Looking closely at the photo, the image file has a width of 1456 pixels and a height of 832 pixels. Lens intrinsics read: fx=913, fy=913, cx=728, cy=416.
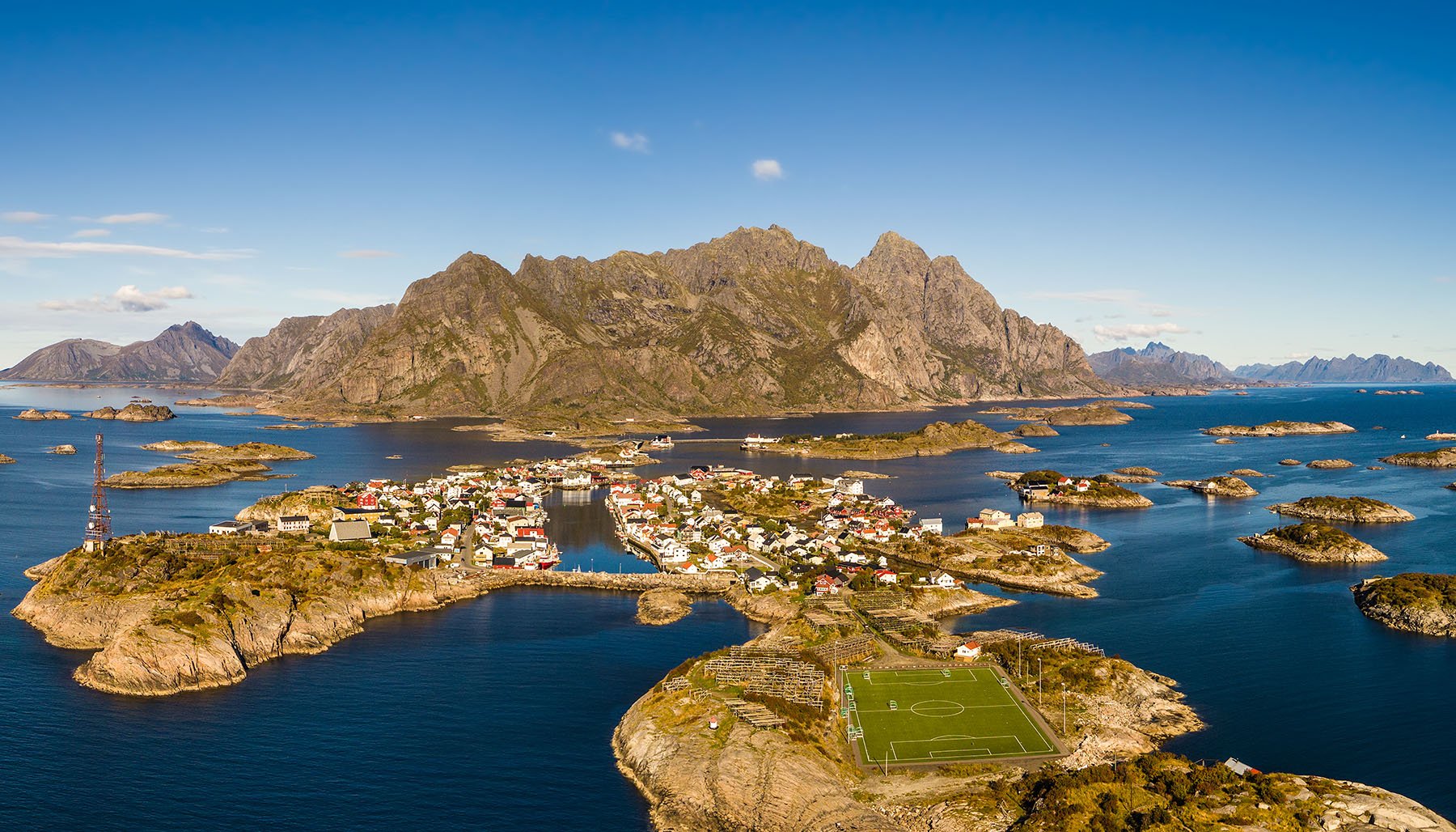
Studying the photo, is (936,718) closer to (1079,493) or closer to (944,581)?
(944,581)

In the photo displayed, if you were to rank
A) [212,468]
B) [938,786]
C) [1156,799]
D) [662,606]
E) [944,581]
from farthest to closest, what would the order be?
[212,468]
[944,581]
[662,606]
[938,786]
[1156,799]

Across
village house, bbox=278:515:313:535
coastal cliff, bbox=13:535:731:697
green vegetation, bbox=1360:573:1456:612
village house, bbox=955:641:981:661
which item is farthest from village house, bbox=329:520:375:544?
green vegetation, bbox=1360:573:1456:612

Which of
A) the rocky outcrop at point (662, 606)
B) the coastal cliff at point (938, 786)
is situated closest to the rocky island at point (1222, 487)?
the rocky outcrop at point (662, 606)

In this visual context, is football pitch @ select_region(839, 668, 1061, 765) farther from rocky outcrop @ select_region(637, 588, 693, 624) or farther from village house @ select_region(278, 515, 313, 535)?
village house @ select_region(278, 515, 313, 535)

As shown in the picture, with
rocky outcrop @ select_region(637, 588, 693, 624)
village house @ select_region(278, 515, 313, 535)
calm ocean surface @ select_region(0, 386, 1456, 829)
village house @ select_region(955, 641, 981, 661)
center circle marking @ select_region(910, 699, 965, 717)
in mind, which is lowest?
calm ocean surface @ select_region(0, 386, 1456, 829)

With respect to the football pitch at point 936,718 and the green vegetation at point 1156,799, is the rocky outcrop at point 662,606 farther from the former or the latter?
the green vegetation at point 1156,799

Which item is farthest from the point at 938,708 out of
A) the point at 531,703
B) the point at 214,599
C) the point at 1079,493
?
the point at 1079,493
